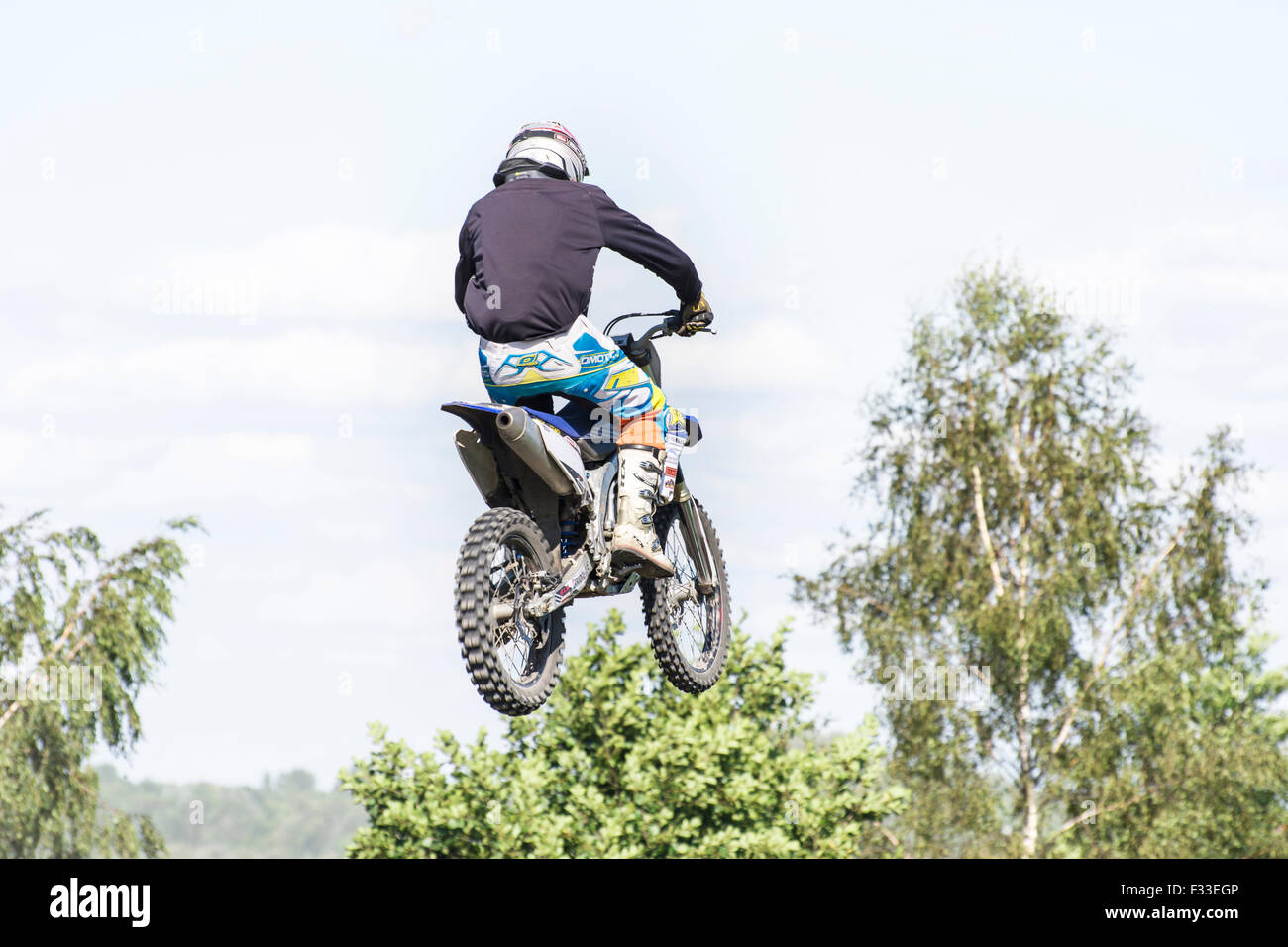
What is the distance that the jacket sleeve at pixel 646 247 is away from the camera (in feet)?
21.6

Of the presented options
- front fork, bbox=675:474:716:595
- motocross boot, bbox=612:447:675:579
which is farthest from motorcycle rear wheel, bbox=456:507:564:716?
front fork, bbox=675:474:716:595

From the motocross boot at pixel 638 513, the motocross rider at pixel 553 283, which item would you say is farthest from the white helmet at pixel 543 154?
the motocross boot at pixel 638 513

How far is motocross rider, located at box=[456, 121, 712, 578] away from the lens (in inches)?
249

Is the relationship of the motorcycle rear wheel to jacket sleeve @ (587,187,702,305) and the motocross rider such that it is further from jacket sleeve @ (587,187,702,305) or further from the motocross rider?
jacket sleeve @ (587,187,702,305)

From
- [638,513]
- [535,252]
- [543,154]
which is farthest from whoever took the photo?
[638,513]

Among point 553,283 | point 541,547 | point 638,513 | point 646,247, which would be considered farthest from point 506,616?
point 646,247

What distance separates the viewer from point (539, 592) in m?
6.56

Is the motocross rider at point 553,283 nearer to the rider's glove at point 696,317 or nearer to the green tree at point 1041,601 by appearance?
the rider's glove at point 696,317

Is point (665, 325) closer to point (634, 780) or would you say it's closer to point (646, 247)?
point (646, 247)

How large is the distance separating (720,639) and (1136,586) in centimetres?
3025

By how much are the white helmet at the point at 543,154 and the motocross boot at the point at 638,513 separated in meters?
1.32

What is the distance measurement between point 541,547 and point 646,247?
1.40 meters

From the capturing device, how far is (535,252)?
6316mm
